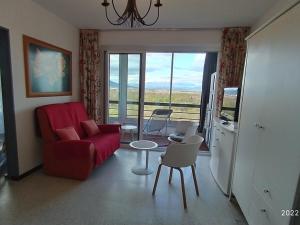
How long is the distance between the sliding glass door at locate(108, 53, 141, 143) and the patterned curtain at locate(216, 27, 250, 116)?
66.0 inches

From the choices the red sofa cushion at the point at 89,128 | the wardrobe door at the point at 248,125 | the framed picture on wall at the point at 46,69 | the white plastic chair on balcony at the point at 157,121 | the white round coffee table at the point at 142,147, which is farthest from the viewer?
the white plastic chair on balcony at the point at 157,121

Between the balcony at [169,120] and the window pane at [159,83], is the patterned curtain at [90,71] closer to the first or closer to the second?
the balcony at [169,120]

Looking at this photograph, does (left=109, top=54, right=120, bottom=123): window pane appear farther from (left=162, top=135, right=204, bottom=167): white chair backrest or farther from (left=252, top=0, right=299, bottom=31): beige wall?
(left=252, top=0, right=299, bottom=31): beige wall

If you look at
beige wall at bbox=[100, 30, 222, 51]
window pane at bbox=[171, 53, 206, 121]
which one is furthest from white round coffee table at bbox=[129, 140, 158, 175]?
window pane at bbox=[171, 53, 206, 121]

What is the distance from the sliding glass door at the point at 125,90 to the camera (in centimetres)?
397

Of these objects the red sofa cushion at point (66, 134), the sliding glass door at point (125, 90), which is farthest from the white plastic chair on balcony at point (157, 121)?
the red sofa cushion at point (66, 134)

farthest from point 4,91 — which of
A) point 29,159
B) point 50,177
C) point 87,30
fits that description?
point 87,30

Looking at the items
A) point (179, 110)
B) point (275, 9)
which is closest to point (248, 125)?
point (275, 9)

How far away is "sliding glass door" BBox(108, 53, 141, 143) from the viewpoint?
3.97 metres

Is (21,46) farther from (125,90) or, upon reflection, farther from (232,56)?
(232,56)

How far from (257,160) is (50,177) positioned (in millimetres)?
2674

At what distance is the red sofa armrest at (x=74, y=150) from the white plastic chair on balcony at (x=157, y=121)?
2.62 m

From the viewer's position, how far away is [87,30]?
3.78 metres

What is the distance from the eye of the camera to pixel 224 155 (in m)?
2.48
